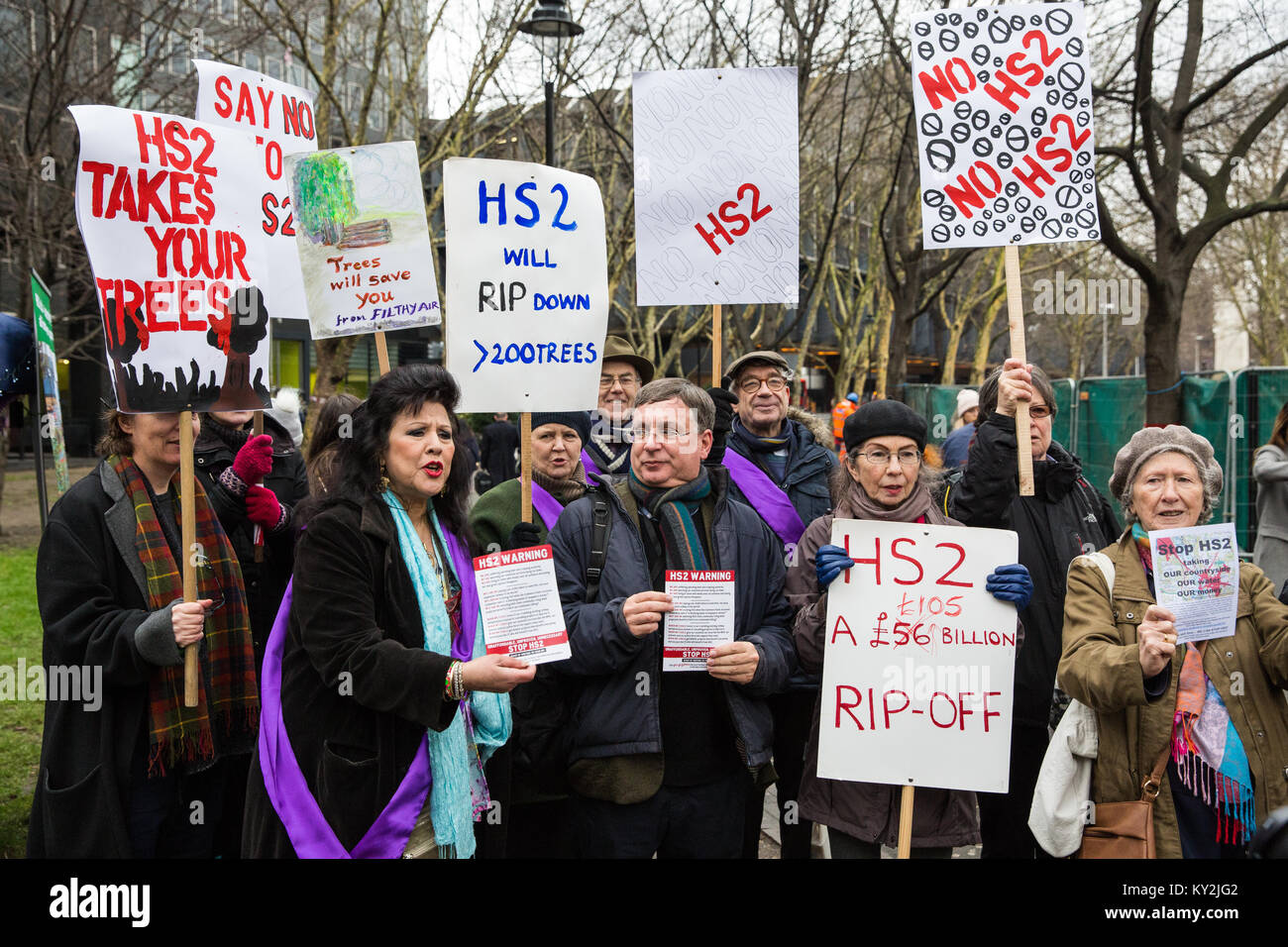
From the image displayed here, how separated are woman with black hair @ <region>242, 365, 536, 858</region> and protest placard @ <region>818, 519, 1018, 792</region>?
3.35ft

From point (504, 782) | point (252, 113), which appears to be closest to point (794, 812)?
point (504, 782)

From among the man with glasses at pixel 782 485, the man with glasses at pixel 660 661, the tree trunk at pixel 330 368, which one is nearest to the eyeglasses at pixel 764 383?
the man with glasses at pixel 782 485

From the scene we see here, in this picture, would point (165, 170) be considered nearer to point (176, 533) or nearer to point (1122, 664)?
point (176, 533)

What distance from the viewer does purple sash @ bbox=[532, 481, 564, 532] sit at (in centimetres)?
416

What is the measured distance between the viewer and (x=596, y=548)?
3.43m

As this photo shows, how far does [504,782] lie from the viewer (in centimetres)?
354

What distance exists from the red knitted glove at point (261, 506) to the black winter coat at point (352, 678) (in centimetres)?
98

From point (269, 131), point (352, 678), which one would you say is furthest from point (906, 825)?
point (269, 131)

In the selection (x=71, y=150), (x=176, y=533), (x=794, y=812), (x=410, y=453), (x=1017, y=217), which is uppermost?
(x=71, y=150)

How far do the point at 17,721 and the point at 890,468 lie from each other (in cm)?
573

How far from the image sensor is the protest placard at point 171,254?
3406 mm

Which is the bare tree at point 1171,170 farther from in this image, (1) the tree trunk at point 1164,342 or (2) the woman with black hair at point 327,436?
(2) the woman with black hair at point 327,436

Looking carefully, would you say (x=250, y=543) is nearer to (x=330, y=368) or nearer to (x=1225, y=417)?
(x=330, y=368)
